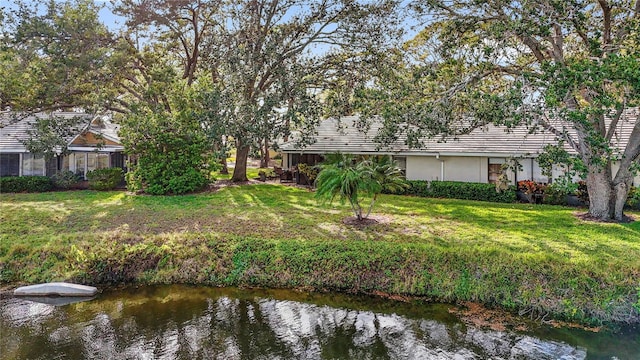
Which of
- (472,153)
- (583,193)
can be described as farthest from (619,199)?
(472,153)

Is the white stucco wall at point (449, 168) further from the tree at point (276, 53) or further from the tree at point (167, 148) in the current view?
the tree at point (167, 148)

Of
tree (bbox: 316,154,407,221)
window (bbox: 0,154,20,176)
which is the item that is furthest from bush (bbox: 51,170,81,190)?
tree (bbox: 316,154,407,221)

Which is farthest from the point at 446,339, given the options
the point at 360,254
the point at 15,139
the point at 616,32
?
the point at 15,139

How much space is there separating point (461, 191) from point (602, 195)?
5484 mm

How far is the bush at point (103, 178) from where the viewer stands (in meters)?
19.5

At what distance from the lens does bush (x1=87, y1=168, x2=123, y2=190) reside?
1945cm

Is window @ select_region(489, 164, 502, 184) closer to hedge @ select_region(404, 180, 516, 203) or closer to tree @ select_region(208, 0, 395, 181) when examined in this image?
hedge @ select_region(404, 180, 516, 203)

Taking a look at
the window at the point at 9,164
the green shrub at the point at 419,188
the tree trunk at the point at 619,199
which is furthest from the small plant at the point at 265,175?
the tree trunk at the point at 619,199

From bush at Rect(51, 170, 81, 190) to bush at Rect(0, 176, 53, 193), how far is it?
34 centimetres

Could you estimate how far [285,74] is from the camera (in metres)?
17.1

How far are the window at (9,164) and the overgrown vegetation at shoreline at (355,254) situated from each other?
8.10 metres

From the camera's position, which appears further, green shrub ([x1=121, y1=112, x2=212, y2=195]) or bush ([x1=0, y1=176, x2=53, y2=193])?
bush ([x1=0, y1=176, x2=53, y2=193])

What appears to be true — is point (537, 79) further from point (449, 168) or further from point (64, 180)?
point (64, 180)

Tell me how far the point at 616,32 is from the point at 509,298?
9.41 m
